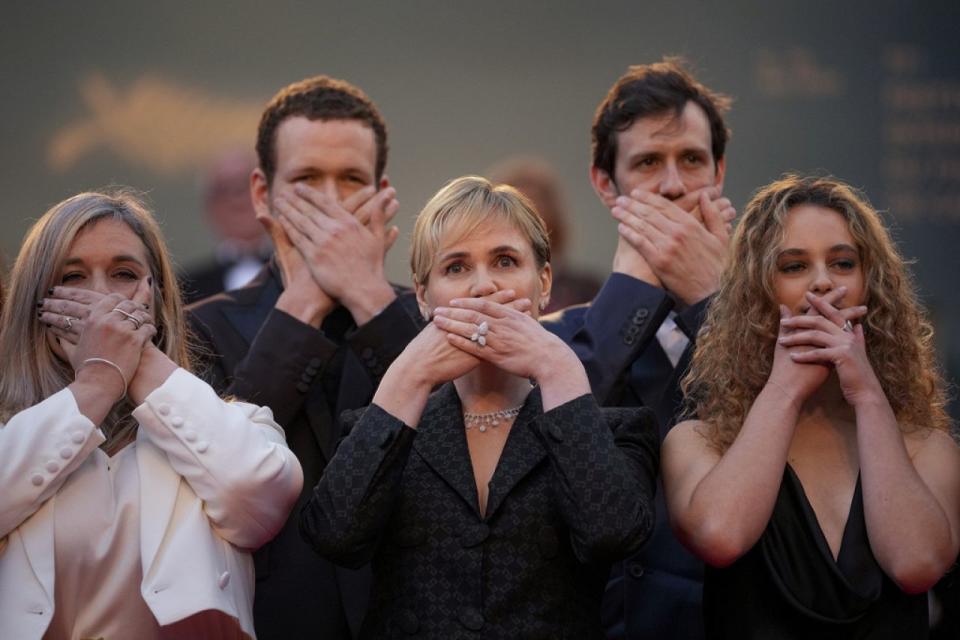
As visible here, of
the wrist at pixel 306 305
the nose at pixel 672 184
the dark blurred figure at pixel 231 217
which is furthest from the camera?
the dark blurred figure at pixel 231 217

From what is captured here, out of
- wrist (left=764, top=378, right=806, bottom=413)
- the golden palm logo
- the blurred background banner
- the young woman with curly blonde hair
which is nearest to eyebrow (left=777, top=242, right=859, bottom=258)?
the young woman with curly blonde hair

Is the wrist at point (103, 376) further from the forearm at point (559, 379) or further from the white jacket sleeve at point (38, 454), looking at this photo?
the forearm at point (559, 379)

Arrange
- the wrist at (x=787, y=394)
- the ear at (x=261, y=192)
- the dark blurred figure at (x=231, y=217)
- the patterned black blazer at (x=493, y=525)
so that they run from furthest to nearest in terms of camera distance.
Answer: the dark blurred figure at (x=231, y=217)
the ear at (x=261, y=192)
the wrist at (x=787, y=394)
the patterned black blazer at (x=493, y=525)

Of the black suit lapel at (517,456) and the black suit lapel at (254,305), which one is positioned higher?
the black suit lapel at (254,305)

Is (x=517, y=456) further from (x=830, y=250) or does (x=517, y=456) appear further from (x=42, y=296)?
(x=42, y=296)

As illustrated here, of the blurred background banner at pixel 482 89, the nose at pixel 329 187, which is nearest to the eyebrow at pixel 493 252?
the nose at pixel 329 187

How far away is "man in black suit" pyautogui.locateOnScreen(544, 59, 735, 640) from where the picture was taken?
3359mm

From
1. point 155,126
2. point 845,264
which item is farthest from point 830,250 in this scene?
point 155,126

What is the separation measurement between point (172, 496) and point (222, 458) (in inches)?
5.6

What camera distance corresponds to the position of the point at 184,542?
2.83 m

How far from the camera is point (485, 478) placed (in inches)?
115

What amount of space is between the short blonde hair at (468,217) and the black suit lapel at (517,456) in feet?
1.27

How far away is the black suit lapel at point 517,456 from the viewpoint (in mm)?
2836

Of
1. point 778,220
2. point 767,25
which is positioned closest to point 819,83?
point 767,25
